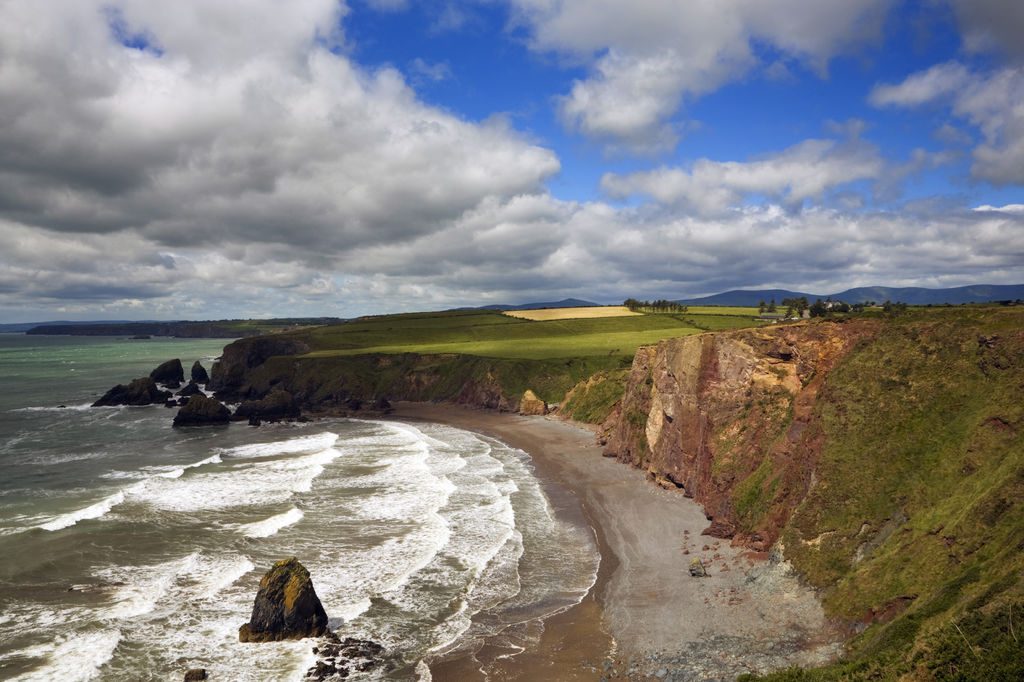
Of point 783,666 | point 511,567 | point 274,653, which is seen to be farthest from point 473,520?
point 783,666

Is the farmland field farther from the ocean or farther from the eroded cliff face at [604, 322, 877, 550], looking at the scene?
the eroded cliff face at [604, 322, 877, 550]

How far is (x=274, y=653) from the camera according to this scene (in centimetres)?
2803

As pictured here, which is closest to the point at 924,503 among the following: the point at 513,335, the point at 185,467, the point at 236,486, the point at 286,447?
the point at 236,486

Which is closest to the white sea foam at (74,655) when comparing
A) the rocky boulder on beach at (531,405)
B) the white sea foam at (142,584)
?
the white sea foam at (142,584)

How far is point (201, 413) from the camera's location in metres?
95.4

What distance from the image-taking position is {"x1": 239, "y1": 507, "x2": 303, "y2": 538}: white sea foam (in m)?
43.6

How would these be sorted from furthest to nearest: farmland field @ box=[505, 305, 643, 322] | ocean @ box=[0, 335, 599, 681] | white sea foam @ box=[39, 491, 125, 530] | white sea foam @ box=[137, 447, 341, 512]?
1. farmland field @ box=[505, 305, 643, 322]
2. white sea foam @ box=[137, 447, 341, 512]
3. white sea foam @ box=[39, 491, 125, 530]
4. ocean @ box=[0, 335, 599, 681]

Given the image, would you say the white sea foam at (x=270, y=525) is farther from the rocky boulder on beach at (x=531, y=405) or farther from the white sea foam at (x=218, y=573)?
the rocky boulder on beach at (x=531, y=405)

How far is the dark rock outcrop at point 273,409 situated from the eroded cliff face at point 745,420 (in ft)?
225

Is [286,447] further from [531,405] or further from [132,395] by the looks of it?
[132,395]

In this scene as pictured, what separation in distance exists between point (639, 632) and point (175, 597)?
25989mm

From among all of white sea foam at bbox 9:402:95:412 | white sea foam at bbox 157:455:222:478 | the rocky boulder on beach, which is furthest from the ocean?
white sea foam at bbox 9:402:95:412

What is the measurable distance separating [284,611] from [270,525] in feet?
58.2

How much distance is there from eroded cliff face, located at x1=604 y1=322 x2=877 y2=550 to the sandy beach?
278 cm
